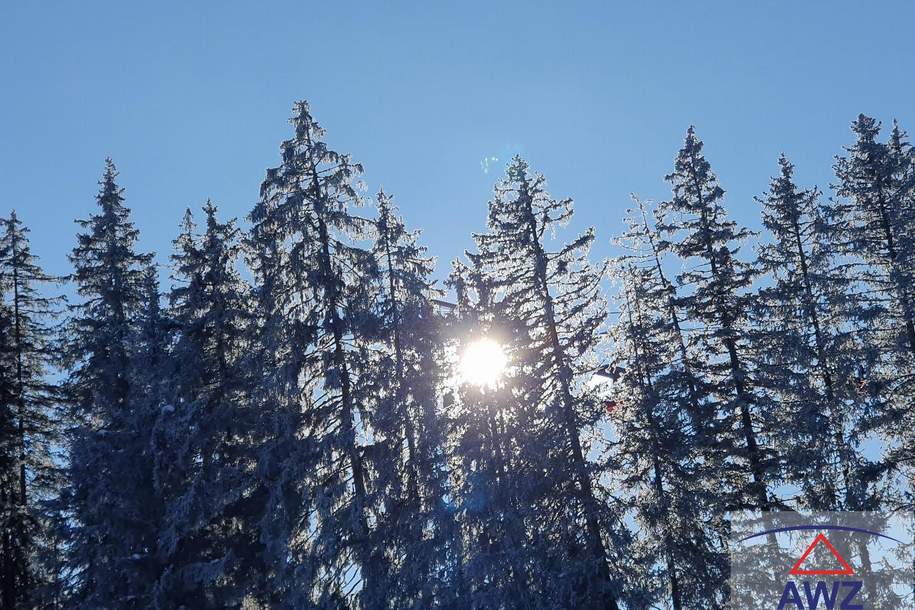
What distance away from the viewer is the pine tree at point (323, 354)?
67.2 feet

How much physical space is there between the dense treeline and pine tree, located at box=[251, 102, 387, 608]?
0.21ft

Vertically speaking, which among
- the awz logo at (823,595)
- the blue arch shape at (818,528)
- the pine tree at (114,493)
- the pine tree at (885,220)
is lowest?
the awz logo at (823,595)

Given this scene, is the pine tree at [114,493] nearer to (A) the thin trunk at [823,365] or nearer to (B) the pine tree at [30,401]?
(B) the pine tree at [30,401]

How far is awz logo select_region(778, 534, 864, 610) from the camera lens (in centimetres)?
2252

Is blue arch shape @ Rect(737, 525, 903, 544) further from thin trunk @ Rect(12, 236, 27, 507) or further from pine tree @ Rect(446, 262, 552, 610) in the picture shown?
thin trunk @ Rect(12, 236, 27, 507)

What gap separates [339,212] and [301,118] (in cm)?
319

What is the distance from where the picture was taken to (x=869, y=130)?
2583 centimetres

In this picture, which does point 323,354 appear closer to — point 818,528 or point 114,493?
point 114,493

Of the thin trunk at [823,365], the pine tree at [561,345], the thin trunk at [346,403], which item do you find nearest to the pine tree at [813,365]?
the thin trunk at [823,365]

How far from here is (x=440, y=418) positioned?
2230cm

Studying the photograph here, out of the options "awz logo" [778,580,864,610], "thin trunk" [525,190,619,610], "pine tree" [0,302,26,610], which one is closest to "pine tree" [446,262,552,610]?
"thin trunk" [525,190,619,610]

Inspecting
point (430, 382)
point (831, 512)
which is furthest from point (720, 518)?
point (430, 382)
